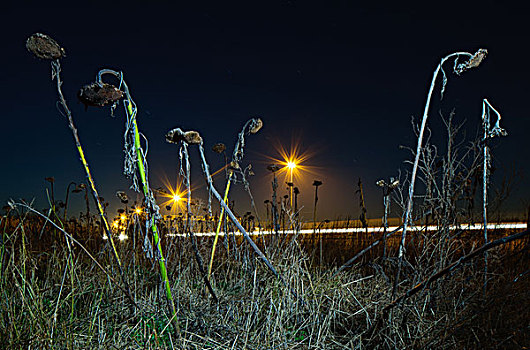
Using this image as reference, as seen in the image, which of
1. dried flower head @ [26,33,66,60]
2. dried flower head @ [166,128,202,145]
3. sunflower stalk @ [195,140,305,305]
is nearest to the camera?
dried flower head @ [26,33,66,60]

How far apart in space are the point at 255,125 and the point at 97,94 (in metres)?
1.09

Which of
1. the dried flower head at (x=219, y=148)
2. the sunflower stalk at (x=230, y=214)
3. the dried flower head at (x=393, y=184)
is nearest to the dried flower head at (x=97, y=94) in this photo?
the sunflower stalk at (x=230, y=214)

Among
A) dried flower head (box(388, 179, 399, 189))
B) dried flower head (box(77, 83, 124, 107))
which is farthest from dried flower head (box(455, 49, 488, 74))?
dried flower head (box(77, 83, 124, 107))

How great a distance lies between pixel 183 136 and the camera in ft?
7.38

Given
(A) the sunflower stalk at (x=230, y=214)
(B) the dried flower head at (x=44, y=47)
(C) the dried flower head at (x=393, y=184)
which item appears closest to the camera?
(B) the dried flower head at (x=44, y=47)

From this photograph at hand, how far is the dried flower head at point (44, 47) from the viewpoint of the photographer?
1.75 metres

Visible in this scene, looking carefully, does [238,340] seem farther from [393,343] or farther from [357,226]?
[357,226]

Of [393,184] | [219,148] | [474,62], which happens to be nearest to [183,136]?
[219,148]

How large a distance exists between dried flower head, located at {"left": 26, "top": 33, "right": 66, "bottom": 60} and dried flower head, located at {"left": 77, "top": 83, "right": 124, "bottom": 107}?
23 cm

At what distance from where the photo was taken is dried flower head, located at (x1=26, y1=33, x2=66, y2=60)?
175cm

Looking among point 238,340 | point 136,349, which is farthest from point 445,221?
point 136,349

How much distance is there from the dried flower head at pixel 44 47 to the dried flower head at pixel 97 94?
0.23 meters

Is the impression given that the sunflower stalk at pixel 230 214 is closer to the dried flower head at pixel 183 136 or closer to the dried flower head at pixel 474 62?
the dried flower head at pixel 183 136

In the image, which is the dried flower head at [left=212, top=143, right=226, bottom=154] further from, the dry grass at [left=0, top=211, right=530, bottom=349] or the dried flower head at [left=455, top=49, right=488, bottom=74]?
the dried flower head at [left=455, top=49, right=488, bottom=74]
